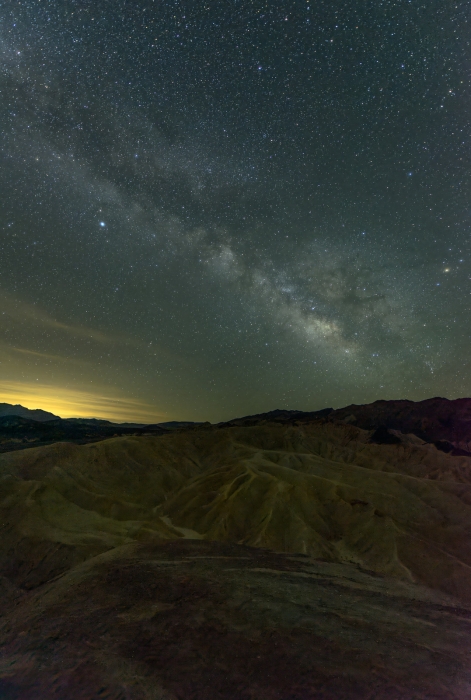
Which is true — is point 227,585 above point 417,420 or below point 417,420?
below

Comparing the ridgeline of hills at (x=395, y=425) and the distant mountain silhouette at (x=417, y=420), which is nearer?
the ridgeline of hills at (x=395, y=425)

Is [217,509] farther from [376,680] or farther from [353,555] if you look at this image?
[376,680]

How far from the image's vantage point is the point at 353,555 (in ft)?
152

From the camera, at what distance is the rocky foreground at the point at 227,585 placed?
11688 mm

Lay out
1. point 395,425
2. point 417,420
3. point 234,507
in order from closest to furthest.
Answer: point 234,507 → point 417,420 → point 395,425

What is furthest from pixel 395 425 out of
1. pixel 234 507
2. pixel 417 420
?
pixel 234 507

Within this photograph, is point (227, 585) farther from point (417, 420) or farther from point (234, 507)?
point (417, 420)

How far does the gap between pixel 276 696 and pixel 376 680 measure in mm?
3083

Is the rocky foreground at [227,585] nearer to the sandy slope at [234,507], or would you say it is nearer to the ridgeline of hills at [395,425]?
the sandy slope at [234,507]

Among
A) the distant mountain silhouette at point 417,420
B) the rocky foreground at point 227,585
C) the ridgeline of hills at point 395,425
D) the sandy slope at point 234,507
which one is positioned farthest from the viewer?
the distant mountain silhouette at point 417,420

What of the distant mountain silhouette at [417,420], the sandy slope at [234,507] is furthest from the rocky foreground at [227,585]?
the distant mountain silhouette at [417,420]

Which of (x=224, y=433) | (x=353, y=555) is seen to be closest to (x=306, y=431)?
(x=224, y=433)

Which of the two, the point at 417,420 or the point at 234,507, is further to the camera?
the point at 417,420

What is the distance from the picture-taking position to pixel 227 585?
19219mm
